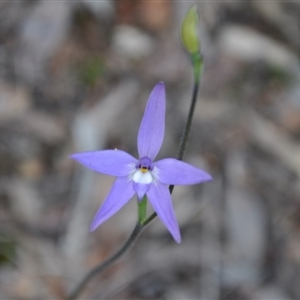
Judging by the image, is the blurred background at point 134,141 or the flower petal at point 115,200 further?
the blurred background at point 134,141

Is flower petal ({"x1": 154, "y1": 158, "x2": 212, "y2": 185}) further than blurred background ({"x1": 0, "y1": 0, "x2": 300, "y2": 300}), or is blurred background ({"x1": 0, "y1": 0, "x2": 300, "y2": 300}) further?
blurred background ({"x1": 0, "y1": 0, "x2": 300, "y2": 300})

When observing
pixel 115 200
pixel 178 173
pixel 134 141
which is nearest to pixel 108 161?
pixel 115 200

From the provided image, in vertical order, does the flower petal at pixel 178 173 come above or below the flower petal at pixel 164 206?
above

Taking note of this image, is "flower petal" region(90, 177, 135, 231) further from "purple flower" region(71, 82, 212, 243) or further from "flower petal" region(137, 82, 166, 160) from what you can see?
"flower petal" region(137, 82, 166, 160)

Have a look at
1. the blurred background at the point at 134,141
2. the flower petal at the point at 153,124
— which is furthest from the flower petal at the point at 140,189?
Answer: the blurred background at the point at 134,141

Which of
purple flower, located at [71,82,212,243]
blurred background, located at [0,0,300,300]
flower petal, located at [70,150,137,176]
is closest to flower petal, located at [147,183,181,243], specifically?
purple flower, located at [71,82,212,243]

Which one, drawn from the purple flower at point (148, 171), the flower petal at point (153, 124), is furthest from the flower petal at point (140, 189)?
the flower petal at point (153, 124)

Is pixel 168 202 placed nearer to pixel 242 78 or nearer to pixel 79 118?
pixel 79 118

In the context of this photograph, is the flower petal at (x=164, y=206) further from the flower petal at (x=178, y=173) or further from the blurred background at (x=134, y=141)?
the blurred background at (x=134, y=141)

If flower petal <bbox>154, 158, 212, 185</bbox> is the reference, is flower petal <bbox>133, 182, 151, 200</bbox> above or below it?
below
